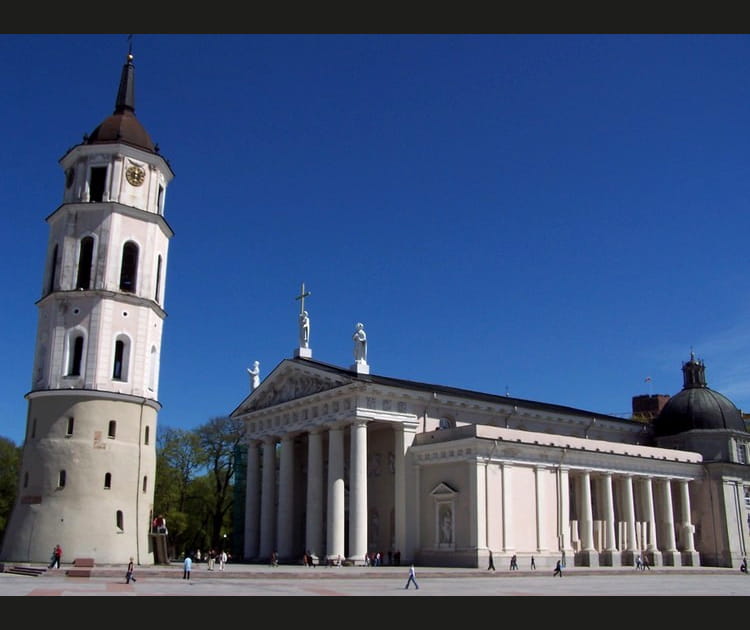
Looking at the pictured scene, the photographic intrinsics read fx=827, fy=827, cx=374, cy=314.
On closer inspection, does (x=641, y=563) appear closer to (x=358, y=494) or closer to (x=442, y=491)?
(x=442, y=491)

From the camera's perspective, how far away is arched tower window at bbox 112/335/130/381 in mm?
41938

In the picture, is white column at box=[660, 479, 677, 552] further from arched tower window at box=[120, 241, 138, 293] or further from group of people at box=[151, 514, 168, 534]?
arched tower window at box=[120, 241, 138, 293]

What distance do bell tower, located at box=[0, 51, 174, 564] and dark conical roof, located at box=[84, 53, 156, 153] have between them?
9 cm

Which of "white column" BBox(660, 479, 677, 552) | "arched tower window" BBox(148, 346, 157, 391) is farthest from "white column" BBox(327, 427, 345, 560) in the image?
"white column" BBox(660, 479, 677, 552)

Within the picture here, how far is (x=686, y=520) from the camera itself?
58.9m

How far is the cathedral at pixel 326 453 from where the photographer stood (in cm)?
4009

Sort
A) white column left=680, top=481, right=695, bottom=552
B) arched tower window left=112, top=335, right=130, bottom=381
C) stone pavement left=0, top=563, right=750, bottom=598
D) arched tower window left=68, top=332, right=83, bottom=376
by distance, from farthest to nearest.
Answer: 1. white column left=680, top=481, right=695, bottom=552
2. arched tower window left=112, top=335, right=130, bottom=381
3. arched tower window left=68, top=332, right=83, bottom=376
4. stone pavement left=0, top=563, right=750, bottom=598

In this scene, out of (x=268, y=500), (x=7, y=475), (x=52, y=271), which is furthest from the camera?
(x=7, y=475)

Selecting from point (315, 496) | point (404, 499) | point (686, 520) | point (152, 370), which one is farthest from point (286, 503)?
Answer: point (686, 520)

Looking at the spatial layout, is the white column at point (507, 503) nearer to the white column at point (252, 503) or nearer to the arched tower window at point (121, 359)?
the white column at point (252, 503)

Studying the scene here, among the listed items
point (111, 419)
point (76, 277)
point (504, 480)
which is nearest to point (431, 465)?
point (504, 480)

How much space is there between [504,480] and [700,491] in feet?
69.0

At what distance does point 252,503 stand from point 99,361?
24.4m

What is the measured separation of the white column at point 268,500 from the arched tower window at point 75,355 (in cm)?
2160
